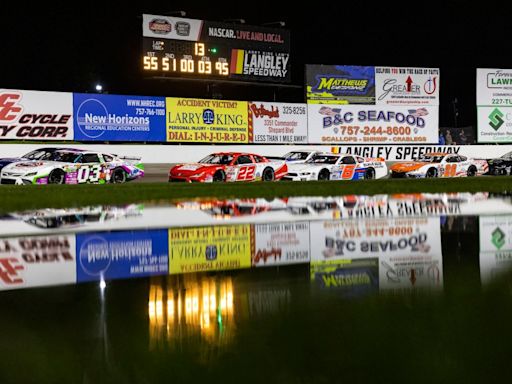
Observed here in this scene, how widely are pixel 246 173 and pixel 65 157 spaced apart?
6.72 meters

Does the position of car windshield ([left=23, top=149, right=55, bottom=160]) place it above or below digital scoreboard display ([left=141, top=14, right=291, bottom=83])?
below

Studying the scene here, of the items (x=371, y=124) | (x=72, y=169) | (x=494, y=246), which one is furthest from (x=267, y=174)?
(x=494, y=246)

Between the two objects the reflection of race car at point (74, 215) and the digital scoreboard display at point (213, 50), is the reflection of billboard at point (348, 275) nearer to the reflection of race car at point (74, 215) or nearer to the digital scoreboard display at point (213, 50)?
the reflection of race car at point (74, 215)

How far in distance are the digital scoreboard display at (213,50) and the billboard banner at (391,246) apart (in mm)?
26642

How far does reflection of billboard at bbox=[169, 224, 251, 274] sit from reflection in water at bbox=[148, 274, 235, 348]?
61cm

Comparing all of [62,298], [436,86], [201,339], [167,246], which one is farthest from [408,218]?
[436,86]

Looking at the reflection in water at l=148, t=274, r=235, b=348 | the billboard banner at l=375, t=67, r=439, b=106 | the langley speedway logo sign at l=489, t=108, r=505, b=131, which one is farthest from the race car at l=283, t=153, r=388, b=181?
the reflection in water at l=148, t=274, r=235, b=348

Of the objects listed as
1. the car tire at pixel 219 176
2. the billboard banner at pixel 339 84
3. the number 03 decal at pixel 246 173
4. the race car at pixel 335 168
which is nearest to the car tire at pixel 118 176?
the car tire at pixel 219 176

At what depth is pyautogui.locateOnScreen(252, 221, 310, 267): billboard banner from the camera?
800cm

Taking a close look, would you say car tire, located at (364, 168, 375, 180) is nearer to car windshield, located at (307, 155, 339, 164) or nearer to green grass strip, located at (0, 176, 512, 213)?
car windshield, located at (307, 155, 339, 164)

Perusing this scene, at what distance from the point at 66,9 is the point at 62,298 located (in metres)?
60.5

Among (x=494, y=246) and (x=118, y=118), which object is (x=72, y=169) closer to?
(x=118, y=118)

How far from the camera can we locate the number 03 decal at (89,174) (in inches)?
1046

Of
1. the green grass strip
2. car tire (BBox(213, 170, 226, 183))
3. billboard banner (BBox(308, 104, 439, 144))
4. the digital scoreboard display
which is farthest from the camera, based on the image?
billboard banner (BBox(308, 104, 439, 144))
